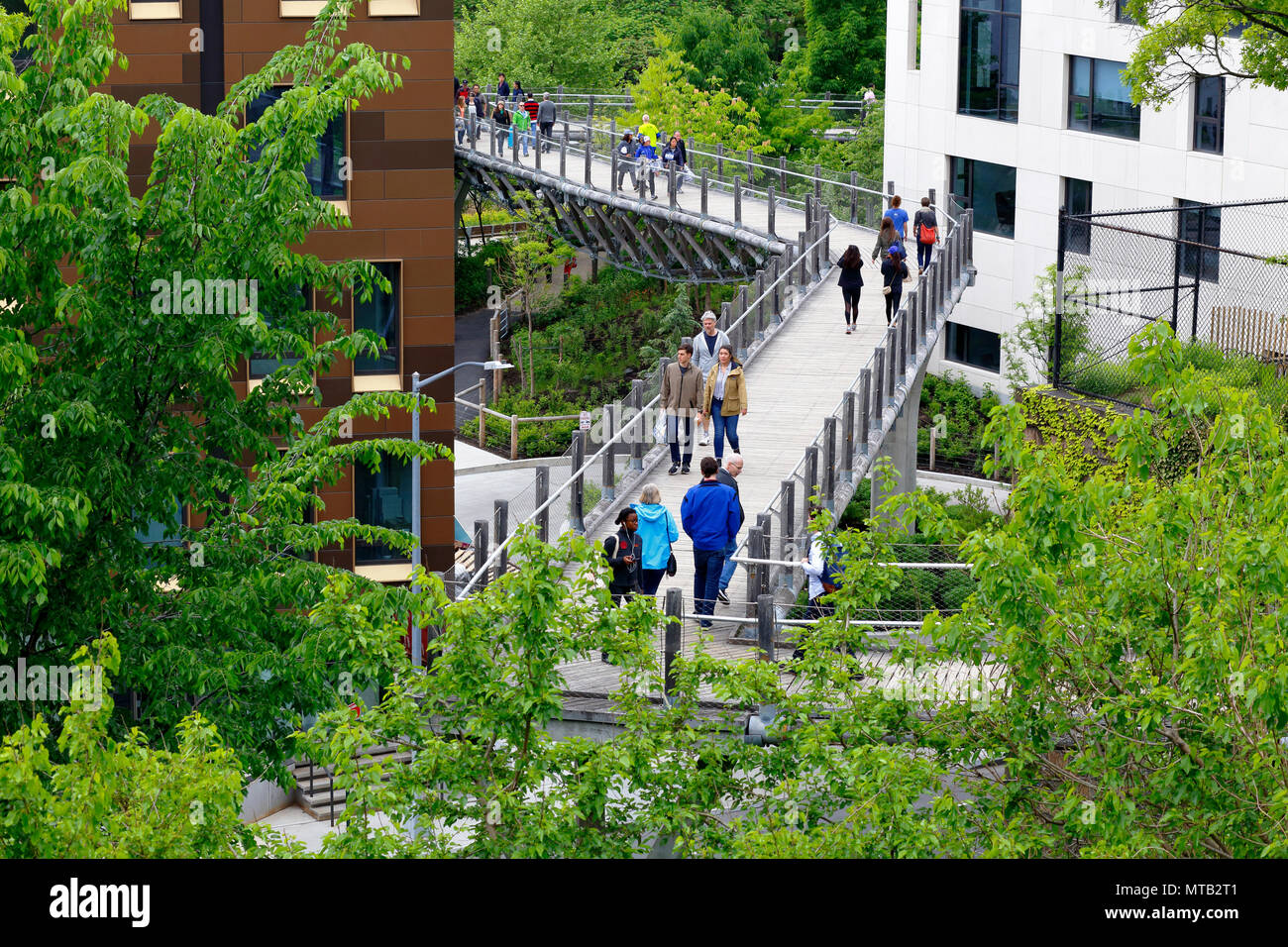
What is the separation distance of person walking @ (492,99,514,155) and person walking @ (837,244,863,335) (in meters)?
22.6

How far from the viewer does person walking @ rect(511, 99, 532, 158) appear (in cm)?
4900

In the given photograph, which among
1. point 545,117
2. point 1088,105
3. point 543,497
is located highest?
point 1088,105

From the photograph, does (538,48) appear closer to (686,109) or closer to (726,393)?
(686,109)

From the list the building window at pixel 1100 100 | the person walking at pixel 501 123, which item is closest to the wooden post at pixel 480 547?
the building window at pixel 1100 100

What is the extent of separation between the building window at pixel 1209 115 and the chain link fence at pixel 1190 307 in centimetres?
304

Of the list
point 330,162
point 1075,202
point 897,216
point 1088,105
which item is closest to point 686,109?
point 1075,202

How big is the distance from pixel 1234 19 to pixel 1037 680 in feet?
51.8

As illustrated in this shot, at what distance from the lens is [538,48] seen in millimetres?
67688

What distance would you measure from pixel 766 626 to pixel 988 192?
→ 32677 mm

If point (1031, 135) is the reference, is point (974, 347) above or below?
below

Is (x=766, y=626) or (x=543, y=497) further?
(x=543, y=497)

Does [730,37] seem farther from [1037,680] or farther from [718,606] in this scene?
[1037,680]

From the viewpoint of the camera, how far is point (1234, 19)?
24.0 m
